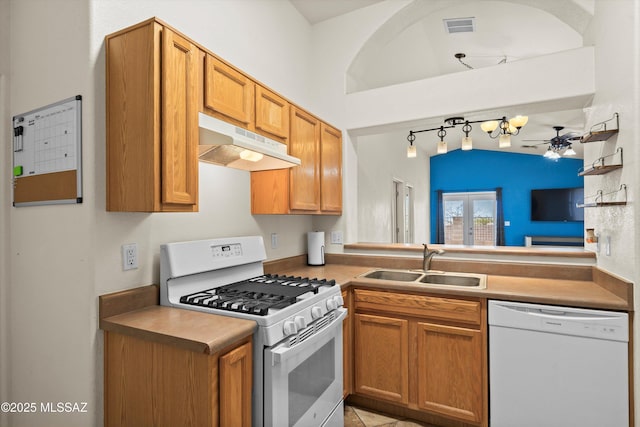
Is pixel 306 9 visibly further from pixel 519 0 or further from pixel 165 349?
pixel 165 349

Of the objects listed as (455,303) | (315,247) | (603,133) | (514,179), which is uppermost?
(514,179)

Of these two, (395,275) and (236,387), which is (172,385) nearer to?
(236,387)

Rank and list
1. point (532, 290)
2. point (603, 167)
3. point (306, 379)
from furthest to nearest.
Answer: point (532, 290)
point (603, 167)
point (306, 379)

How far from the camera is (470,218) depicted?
27.6 feet

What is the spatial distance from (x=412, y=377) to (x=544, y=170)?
7.51 m

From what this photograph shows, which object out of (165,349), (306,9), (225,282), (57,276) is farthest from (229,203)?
(306,9)

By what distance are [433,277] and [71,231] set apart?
7.43 ft

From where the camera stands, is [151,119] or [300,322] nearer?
[151,119]

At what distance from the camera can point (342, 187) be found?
306 centimetres

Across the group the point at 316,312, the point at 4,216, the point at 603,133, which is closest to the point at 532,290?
the point at 603,133

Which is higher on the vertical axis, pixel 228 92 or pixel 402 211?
pixel 228 92

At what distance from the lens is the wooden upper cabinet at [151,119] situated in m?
1.35

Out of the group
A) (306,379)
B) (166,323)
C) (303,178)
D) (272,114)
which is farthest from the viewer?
→ (303,178)

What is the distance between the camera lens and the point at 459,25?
318cm
